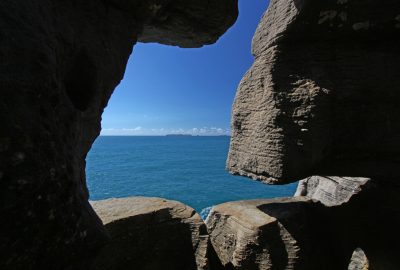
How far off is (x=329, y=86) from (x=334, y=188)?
3953 mm

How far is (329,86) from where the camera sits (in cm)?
372

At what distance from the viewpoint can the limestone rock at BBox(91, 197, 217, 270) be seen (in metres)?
4.40

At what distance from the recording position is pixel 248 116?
440 centimetres

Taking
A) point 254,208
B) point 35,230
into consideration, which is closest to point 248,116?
point 254,208

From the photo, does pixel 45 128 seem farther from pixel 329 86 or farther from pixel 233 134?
pixel 233 134

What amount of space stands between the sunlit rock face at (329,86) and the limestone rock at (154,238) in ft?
5.98

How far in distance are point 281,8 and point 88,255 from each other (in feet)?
12.8

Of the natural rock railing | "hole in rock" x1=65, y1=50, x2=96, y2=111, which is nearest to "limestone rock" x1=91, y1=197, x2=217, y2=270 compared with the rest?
the natural rock railing

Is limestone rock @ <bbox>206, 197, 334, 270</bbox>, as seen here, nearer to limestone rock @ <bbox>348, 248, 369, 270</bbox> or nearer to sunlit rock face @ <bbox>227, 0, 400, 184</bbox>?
sunlit rock face @ <bbox>227, 0, 400, 184</bbox>

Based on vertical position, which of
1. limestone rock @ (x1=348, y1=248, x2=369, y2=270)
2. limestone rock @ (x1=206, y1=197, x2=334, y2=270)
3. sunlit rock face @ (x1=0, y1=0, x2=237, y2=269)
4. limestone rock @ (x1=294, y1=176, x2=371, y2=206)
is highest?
sunlit rock face @ (x1=0, y1=0, x2=237, y2=269)

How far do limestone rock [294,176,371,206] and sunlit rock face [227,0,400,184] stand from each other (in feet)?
7.45

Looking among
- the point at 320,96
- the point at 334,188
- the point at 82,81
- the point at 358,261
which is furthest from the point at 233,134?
the point at 358,261

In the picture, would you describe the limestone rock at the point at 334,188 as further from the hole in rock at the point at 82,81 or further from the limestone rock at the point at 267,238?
the hole in rock at the point at 82,81

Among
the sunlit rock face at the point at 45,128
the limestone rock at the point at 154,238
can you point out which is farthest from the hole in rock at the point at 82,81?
the limestone rock at the point at 154,238
